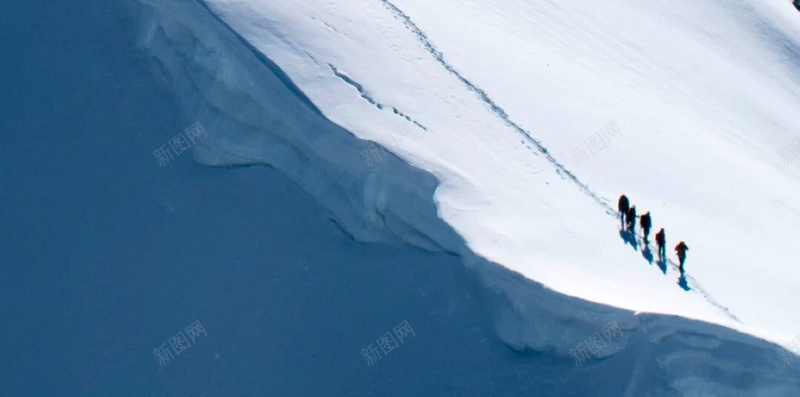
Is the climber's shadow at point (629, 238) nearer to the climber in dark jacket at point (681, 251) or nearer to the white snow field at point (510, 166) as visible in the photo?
the white snow field at point (510, 166)

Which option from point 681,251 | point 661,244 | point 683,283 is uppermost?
point 681,251

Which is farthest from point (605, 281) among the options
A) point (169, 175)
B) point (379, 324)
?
point (169, 175)

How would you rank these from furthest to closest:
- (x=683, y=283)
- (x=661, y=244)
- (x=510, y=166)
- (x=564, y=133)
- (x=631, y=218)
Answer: (x=564, y=133) → (x=631, y=218) → (x=661, y=244) → (x=510, y=166) → (x=683, y=283)

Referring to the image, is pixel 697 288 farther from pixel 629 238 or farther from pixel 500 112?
pixel 500 112

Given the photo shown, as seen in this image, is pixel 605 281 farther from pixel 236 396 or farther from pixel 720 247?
pixel 236 396

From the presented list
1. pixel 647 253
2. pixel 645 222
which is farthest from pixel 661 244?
pixel 645 222
